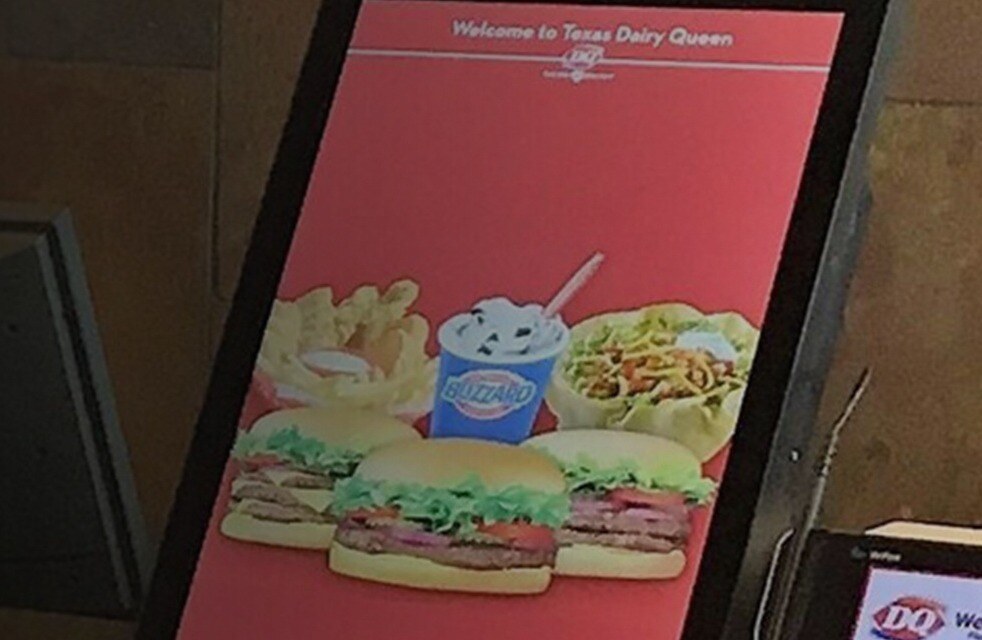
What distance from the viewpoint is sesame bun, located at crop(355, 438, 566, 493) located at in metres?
0.94

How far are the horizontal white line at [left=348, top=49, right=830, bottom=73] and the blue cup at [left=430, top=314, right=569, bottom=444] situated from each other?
0.48 feet

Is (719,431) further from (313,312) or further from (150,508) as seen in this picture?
(150,508)

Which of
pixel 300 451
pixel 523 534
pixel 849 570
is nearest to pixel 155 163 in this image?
A: pixel 300 451

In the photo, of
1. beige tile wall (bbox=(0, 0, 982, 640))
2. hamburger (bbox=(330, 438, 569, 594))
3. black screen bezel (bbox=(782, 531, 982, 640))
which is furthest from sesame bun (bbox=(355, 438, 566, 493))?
Answer: beige tile wall (bbox=(0, 0, 982, 640))

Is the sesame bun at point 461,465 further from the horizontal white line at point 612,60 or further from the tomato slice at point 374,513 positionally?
the horizontal white line at point 612,60

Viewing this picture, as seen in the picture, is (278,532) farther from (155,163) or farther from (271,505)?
(155,163)

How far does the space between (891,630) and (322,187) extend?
1.28 feet

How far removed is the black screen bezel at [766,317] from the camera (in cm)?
89

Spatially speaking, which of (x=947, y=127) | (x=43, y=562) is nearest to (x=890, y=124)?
(x=947, y=127)

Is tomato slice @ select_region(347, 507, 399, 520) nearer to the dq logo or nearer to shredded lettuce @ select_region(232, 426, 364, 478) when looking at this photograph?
shredded lettuce @ select_region(232, 426, 364, 478)

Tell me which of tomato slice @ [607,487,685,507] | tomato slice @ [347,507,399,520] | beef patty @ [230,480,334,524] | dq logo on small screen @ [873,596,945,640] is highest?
tomato slice @ [607,487,685,507]

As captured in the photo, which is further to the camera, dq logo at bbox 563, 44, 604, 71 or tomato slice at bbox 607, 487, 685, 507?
dq logo at bbox 563, 44, 604, 71

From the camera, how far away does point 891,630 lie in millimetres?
848

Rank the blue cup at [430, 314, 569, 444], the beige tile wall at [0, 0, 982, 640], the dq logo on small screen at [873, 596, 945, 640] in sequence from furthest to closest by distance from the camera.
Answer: the beige tile wall at [0, 0, 982, 640] → the blue cup at [430, 314, 569, 444] → the dq logo on small screen at [873, 596, 945, 640]
